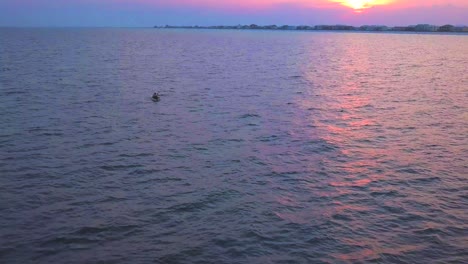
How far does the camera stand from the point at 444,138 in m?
31.8

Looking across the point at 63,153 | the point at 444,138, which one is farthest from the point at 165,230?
the point at 444,138

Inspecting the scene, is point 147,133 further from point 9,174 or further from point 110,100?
point 110,100

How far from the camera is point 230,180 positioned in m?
22.6

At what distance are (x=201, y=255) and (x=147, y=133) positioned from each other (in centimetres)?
1818

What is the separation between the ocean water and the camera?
1578 centimetres

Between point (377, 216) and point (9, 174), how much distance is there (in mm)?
19227

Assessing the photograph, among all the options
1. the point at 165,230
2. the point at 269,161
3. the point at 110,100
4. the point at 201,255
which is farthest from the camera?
the point at 110,100

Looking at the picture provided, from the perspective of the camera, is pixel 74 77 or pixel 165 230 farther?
pixel 74 77

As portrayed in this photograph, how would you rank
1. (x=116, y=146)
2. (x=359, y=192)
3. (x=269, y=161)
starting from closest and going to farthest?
(x=359, y=192), (x=269, y=161), (x=116, y=146)

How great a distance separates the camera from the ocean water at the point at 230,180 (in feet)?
51.8

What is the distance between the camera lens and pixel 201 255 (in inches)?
595

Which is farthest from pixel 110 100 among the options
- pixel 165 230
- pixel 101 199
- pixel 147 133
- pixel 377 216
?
pixel 377 216

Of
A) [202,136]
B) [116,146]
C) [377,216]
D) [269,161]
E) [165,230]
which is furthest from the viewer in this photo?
[202,136]

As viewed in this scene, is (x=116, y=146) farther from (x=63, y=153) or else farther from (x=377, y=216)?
(x=377, y=216)
